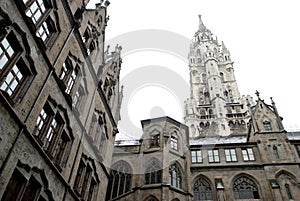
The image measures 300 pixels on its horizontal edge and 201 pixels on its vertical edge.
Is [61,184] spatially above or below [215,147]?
below

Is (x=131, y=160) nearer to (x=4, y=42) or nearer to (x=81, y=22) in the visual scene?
(x=81, y=22)

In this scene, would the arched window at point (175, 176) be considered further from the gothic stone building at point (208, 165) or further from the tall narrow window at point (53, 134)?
the tall narrow window at point (53, 134)

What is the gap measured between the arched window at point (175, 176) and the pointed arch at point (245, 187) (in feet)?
19.1

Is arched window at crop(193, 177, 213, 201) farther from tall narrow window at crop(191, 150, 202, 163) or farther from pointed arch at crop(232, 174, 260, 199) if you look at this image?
pointed arch at crop(232, 174, 260, 199)

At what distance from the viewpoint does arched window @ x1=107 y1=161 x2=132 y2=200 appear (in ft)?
87.7

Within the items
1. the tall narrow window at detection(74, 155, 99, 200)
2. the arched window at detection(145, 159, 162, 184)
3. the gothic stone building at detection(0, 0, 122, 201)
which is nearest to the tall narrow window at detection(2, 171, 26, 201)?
the gothic stone building at detection(0, 0, 122, 201)

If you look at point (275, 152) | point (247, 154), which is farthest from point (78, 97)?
point (275, 152)

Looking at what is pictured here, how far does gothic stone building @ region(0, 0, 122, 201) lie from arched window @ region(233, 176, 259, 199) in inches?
548

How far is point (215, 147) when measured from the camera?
31.5 meters

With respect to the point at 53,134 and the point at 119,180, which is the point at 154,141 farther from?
the point at 53,134

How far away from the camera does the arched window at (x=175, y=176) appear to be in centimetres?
2631

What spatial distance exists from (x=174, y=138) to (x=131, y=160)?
5359 mm

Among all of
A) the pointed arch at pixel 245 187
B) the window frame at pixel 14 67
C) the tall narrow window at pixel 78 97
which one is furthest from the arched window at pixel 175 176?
the window frame at pixel 14 67

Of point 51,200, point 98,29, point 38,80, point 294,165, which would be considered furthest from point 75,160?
point 294,165
